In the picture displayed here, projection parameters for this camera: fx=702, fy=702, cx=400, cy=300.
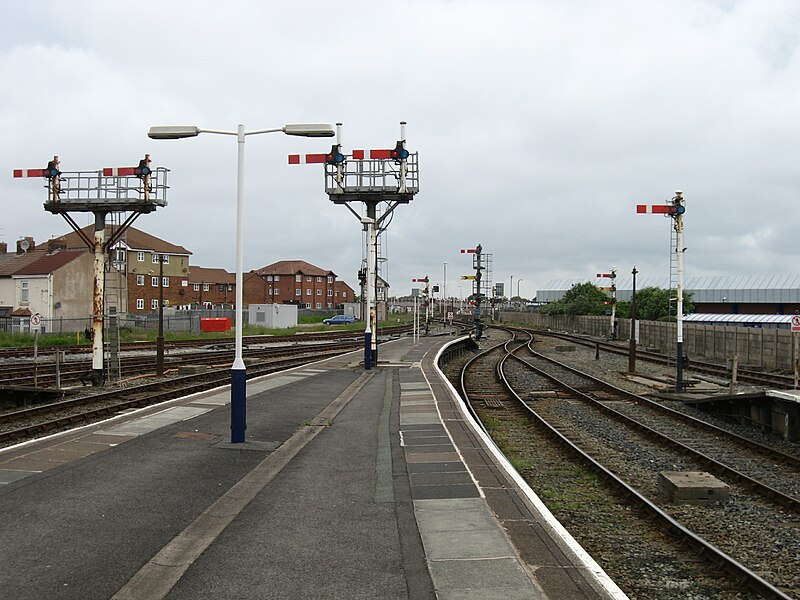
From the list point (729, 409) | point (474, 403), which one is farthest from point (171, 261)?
point (729, 409)

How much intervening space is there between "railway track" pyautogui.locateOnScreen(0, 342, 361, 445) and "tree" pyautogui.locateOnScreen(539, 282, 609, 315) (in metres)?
61.5

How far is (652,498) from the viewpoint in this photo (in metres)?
10.4

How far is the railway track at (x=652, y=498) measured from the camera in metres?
7.16

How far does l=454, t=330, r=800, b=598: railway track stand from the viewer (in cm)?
716

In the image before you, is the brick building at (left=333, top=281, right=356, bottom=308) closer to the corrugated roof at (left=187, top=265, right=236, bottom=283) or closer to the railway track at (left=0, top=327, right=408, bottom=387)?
the corrugated roof at (left=187, top=265, right=236, bottom=283)

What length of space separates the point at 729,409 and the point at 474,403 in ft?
23.2

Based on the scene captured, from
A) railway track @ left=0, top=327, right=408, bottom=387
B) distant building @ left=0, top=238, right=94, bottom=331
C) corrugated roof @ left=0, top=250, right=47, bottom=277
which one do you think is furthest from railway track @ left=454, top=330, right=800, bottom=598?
corrugated roof @ left=0, top=250, right=47, bottom=277

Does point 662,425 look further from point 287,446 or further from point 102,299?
point 102,299

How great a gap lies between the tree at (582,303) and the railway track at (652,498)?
62479mm

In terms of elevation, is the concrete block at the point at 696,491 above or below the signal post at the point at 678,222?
below

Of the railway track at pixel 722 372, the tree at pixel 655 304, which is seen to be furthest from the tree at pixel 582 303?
the railway track at pixel 722 372

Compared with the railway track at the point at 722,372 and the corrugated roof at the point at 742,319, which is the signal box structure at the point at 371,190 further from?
the corrugated roof at the point at 742,319

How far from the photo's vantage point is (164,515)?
749 cm

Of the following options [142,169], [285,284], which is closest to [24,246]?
[285,284]
